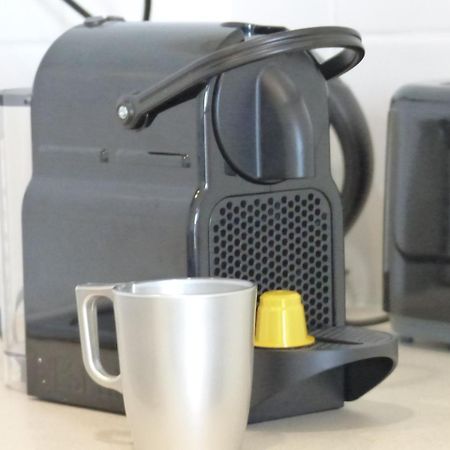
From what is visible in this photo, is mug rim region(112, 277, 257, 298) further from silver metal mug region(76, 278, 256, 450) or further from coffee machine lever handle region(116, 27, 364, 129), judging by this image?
coffee machine lever handle region(116, 27, 364, 129)

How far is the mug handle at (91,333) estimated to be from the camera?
1.89ft

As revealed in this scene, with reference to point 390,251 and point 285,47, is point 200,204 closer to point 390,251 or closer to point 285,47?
point 285,47

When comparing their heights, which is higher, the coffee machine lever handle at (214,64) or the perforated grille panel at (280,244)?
the coffee machine lever handle at (214,64)

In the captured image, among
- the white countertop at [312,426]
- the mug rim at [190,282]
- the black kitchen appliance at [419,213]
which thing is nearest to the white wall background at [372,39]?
the black kitchen appliance at [419,213]

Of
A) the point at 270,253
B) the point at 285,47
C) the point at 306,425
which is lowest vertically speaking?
the point at 306,425

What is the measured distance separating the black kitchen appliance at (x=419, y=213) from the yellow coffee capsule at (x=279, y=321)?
0.72 ft

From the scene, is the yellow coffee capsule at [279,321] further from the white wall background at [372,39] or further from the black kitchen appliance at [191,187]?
the white wall background at [372,39]

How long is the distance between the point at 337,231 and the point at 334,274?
1.1 inches

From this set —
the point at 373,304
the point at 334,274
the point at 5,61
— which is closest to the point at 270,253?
the point at 334,274

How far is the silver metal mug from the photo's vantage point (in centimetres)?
52

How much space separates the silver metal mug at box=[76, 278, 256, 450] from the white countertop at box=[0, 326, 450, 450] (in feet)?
0.18

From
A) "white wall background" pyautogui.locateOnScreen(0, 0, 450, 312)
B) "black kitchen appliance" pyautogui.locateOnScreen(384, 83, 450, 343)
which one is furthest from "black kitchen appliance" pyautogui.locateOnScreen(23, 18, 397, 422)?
"white wall background" pyautogui.locateOnScreen(0, 0, 450, 312)

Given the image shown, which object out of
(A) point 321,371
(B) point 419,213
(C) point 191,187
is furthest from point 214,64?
(B) point 419,213

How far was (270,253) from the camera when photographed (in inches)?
25.3
